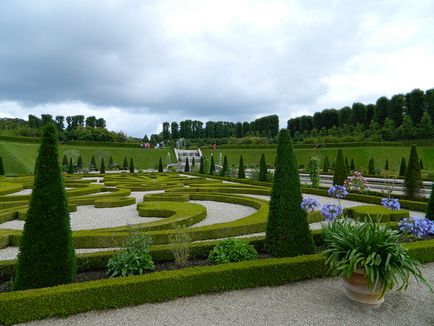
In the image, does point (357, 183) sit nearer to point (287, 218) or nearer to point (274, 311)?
point (287, 218)

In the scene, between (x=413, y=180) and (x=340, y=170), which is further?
(x=340, y=170)

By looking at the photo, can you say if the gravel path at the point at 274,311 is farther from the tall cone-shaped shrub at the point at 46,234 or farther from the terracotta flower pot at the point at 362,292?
the tall cone-shaped shrub at the point at 46,234

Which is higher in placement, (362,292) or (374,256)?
(374,256)

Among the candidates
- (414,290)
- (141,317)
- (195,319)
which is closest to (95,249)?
(141,317)

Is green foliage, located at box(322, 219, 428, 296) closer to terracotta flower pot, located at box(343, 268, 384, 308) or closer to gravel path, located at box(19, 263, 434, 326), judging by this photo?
terracotta flower pot, located at box(343, 268, 384, 308)

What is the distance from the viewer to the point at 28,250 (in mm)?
4441

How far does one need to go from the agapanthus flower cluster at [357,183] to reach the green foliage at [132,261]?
12600mm

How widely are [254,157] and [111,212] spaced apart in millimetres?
39591

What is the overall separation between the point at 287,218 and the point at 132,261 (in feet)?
9.13

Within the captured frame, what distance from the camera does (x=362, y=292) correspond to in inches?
172

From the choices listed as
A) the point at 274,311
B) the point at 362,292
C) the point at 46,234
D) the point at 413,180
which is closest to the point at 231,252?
the point at 274,311

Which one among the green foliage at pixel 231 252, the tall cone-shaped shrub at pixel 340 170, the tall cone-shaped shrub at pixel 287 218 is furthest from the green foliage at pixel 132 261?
the tall cone-shaped shrub at pixel 340 170

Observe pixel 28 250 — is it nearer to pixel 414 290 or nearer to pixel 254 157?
pixel 414 290

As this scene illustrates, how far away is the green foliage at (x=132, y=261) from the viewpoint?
5156mm
